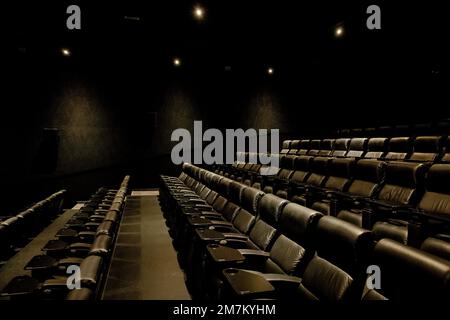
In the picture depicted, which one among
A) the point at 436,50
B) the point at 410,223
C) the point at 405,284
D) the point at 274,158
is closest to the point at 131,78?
the point at 274,158

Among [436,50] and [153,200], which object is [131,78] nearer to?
[153,200]

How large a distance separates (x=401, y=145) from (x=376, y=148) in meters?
0.36

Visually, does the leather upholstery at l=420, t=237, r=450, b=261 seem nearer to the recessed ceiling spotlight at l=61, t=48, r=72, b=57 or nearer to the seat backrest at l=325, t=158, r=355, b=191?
the seat backrest at l=325, t=158, r=355, b=191

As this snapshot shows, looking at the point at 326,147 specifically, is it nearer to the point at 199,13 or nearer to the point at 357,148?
the point at 357,148

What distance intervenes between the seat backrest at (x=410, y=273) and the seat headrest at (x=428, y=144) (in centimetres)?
311

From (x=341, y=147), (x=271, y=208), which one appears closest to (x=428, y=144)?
(x=341, y=147)

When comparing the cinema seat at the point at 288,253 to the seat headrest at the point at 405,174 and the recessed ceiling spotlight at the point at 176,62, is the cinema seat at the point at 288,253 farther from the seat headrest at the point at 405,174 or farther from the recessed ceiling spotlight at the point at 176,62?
the recessed ceiling spotlight at the point at 176,62

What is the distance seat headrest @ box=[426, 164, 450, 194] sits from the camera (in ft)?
7.55

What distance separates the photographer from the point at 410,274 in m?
1.00

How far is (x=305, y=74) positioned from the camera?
808 cm

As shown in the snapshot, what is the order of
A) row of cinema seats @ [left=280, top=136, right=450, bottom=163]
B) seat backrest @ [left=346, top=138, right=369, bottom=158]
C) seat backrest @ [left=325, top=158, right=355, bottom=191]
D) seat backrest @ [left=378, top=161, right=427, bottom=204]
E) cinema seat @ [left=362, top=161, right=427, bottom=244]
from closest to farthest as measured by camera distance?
cinema seat @ [left=362, top=161, right=427, bottom=244]
seat backrest @ [left=378, top=161, right=427, bottom=204]
seat backrest @ [left=325, top=158, right=355, bottom=191]
row of cinema seats @ [left=280, top=136, right=450, bottom=163]
seat backrest @ [left=346, top=138, right=369, bottom=158]

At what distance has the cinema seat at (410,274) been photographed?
2.97 feet

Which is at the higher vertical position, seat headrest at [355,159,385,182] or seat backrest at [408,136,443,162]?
seat backrest at [408,136,443,162]

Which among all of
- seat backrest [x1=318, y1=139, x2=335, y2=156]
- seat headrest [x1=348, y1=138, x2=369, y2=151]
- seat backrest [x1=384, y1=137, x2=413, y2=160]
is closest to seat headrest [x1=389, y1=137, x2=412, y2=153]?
seat backrest [x1=384, y1=137, x2=413, y2=160]
